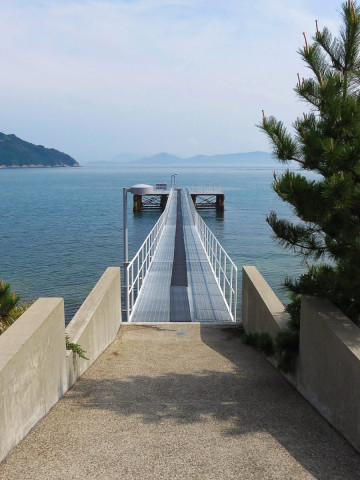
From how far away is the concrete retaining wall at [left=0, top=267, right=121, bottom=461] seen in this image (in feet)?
11.6

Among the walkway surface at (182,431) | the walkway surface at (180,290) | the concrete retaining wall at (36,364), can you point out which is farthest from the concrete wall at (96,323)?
the walkway surface at (180,290)

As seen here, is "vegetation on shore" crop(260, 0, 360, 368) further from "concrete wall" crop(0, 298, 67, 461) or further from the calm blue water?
the calm blue water

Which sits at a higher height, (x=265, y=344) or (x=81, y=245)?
(x=265, y=344)

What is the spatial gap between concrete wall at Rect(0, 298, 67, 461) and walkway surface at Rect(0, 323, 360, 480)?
0.12m

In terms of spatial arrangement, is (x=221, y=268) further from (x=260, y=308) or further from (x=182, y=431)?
(x=182, y=431)

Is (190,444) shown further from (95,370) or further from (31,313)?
(95,370)

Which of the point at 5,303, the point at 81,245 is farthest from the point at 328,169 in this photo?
the point at 81,245

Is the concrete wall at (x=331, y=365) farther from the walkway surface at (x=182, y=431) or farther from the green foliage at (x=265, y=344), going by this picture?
the green foliage at (x=265, y=344)

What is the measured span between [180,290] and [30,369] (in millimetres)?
7668

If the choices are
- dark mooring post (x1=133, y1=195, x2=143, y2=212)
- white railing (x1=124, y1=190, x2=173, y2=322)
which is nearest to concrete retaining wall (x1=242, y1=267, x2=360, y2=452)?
white railing (x1=124, y1=190, x2=173, y2=322)

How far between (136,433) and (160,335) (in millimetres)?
4033

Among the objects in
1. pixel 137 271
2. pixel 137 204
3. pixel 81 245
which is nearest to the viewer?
pixel 137 271

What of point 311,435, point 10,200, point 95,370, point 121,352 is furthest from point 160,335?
point 10,200

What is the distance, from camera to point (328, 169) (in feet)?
15.2
